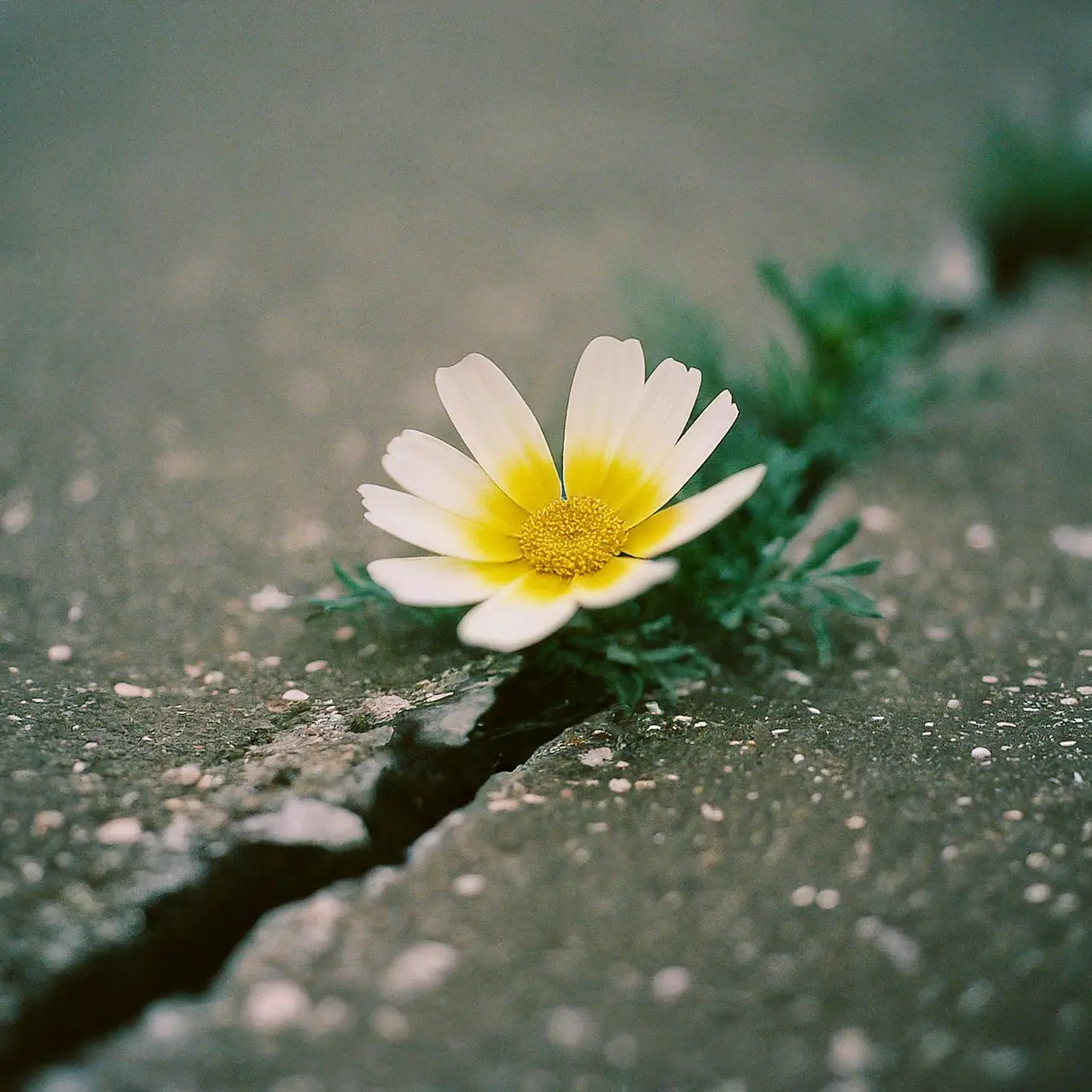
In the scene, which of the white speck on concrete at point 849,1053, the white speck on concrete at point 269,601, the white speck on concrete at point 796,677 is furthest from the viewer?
the white speck on concrete at point 269,601

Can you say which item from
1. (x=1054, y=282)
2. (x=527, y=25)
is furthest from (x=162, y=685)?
(x=527, y=25)

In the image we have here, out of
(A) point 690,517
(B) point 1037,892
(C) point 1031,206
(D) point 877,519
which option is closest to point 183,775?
(A) point 690,517

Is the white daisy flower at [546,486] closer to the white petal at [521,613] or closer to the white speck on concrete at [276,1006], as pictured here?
the white petal at [521,613]

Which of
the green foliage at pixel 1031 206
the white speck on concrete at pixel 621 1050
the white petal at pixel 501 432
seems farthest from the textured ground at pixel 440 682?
the white petal at pixel 501 432

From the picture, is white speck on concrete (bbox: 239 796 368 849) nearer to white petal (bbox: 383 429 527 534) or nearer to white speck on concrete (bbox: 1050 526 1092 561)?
white petal (bbox: 383 429 527 534)

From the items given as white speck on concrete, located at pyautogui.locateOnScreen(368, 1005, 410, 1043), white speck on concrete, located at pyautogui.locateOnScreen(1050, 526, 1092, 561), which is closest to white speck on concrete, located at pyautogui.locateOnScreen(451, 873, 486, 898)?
white speck on concrete, located at pyautogui.locateOnScreen(368, 1005, 410, 1043)

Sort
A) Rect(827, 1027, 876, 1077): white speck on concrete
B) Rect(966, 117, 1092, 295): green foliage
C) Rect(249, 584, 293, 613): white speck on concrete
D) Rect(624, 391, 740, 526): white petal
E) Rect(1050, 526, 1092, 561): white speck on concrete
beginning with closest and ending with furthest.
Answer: Rect(827, 1027, 876, 1077): white speck on concrete → Rect(624, 391, 740, 526): white petal → Rect(249, 584, 293, 613): white speck on concrete → Rect(1050, 526, 1092, 561): white speck on concrete → Rect(966, 117, 1092, 295): green foliage

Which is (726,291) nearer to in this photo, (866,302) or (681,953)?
(866,302)
